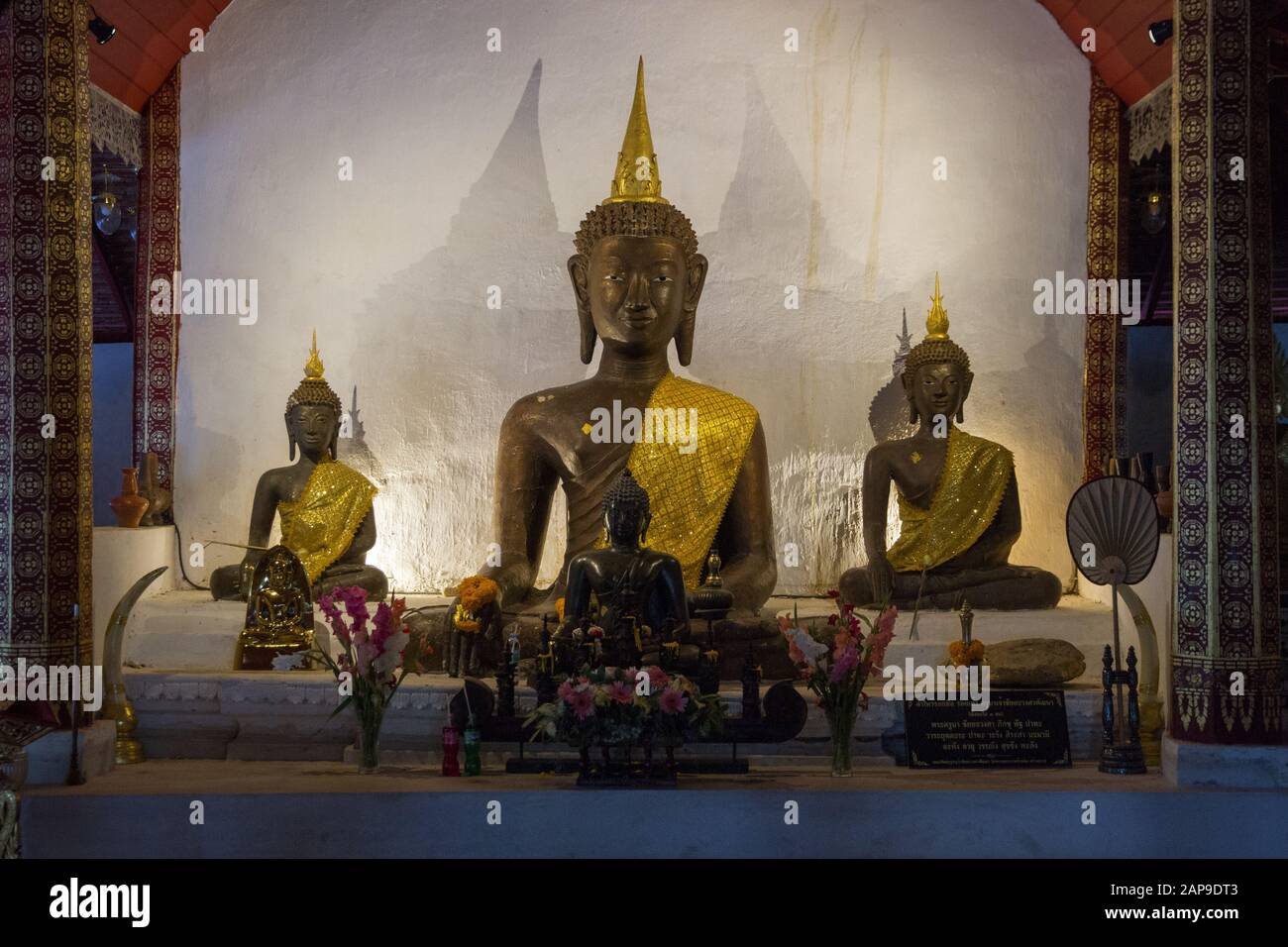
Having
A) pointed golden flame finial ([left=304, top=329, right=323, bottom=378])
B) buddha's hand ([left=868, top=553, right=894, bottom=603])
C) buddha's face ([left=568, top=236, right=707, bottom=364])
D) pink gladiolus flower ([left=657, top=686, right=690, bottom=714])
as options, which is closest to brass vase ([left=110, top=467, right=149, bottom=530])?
pointed golden flame finial ([left=304, top=329, right=323, bottom=378])

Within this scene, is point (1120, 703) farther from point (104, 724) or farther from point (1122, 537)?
point (104, 724)

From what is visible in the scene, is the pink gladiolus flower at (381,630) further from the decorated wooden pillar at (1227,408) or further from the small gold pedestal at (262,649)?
the decorated wooden pillar at (1227,408)

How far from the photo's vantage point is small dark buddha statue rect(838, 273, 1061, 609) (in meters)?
8.02

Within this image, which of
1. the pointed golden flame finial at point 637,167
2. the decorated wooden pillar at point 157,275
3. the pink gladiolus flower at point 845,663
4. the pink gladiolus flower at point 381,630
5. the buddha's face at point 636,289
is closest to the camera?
the pink gladiolus flower at point 845,663

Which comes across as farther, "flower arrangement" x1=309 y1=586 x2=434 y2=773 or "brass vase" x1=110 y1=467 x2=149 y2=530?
"brass vase" x1=110 y1=467 x2=149 y2=530

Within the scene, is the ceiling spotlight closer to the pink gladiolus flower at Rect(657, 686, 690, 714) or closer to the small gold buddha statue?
the small gold buddha statue

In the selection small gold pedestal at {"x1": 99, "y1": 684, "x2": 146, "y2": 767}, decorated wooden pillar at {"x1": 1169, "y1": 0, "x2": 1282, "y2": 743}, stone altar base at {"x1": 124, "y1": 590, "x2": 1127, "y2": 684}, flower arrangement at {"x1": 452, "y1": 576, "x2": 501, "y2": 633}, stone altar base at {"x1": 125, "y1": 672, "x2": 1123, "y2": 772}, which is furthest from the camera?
stone altar base at {"x1": 124, "y1": 590, "x2": 1127, "y2": 684}

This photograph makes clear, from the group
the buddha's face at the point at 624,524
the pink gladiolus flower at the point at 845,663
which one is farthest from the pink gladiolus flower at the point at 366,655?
the pink gladiolus flower at the point at 845,663

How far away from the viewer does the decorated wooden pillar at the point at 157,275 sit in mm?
9195

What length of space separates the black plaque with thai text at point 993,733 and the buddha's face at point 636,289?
2721mm

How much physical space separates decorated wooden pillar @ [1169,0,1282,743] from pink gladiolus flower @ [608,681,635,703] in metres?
2.09

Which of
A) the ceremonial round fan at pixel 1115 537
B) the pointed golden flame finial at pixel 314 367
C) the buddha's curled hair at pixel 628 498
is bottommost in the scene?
the ceremonial round fan at pixel 1115 537

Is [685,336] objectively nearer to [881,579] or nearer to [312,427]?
[881,579]
